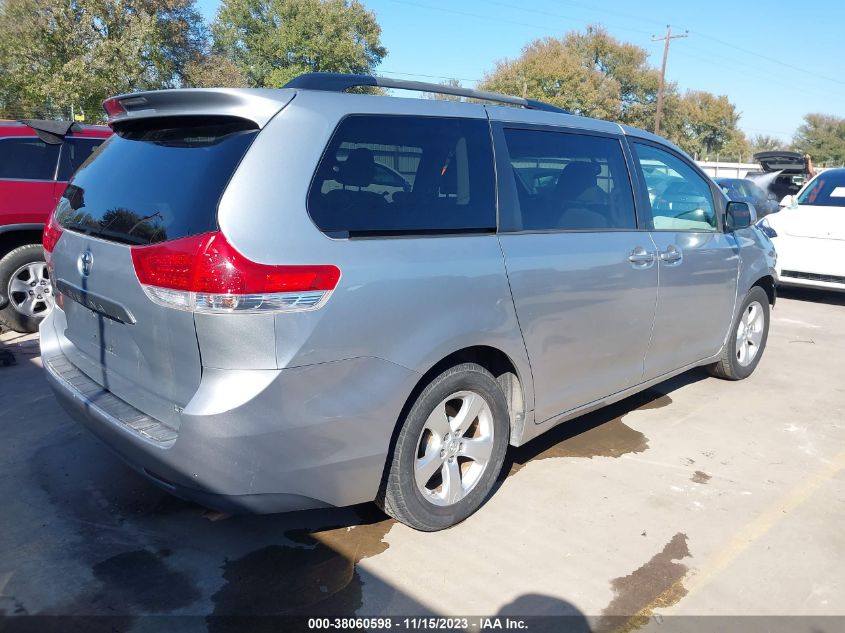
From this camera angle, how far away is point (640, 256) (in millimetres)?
3900

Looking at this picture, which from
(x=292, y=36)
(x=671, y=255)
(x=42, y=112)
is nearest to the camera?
(x=671, y=255)

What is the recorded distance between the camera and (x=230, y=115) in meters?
2.54

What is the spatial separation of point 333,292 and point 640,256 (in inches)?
84.3

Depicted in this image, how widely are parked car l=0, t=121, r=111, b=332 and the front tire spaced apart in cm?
466

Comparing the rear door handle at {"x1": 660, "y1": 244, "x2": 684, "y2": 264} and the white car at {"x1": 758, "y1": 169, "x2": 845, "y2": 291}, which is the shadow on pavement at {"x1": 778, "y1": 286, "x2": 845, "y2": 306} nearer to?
the white car at {"x1": 758, "y1": 169, "x2": 845, "y2": 291}

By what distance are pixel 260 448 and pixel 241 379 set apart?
256 mm

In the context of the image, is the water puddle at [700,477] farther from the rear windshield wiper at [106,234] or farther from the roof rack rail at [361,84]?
the rear windshield wiper at [106,234]

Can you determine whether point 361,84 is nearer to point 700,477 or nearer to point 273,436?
point 273,436

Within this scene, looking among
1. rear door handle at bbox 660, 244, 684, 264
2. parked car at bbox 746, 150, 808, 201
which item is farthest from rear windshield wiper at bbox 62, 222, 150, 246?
parked car at bbox 746, 150, 808, 201

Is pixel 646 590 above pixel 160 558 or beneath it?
above

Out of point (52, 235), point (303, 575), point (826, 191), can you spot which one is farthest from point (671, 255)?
point (826, 191)

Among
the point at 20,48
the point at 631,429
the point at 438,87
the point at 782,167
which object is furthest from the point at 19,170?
the point at 20,48

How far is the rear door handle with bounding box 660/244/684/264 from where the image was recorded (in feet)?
13.4

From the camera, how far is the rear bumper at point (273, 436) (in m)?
2.35
